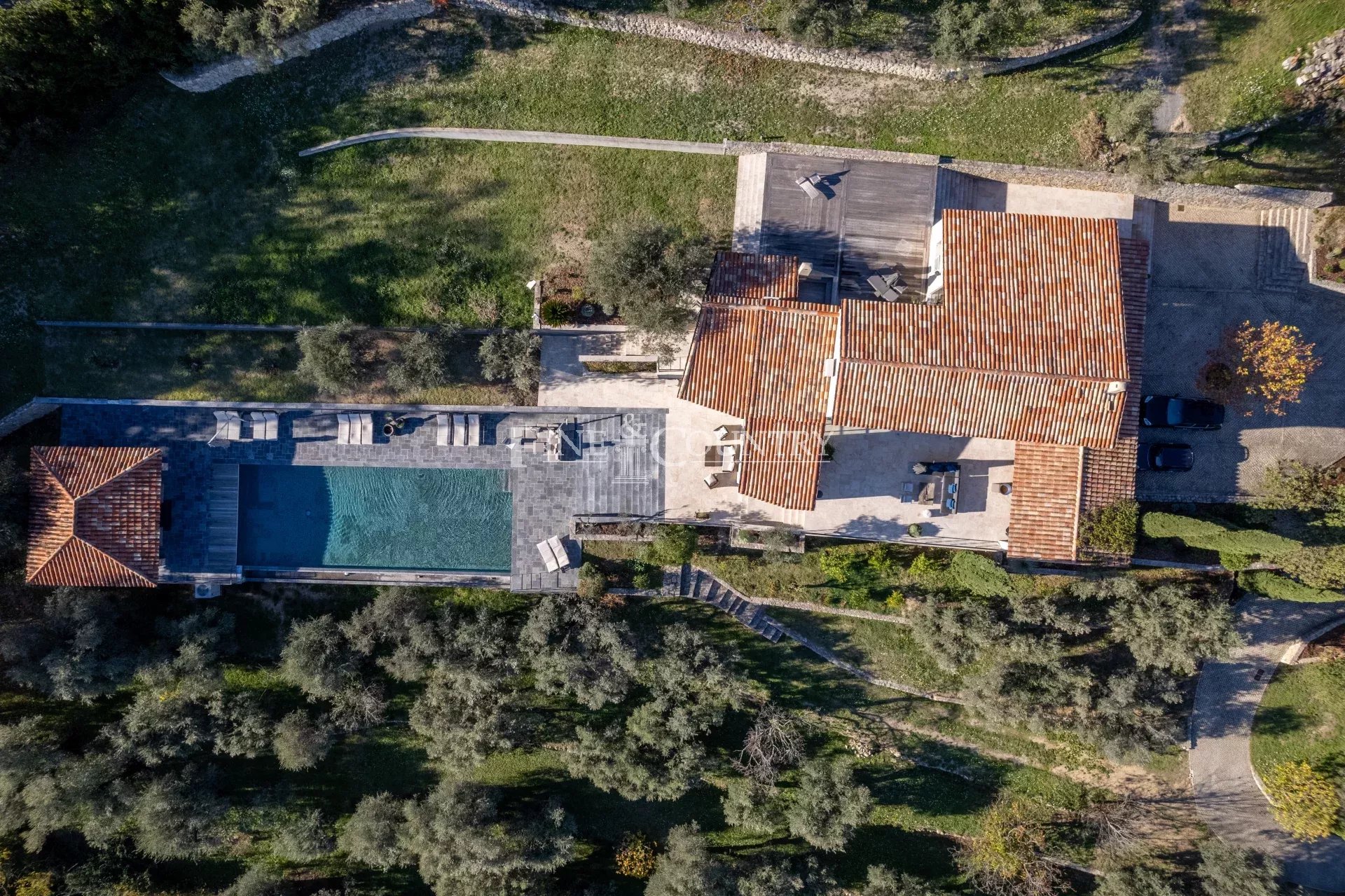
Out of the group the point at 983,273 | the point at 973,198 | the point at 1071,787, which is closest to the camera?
the point at 983,273

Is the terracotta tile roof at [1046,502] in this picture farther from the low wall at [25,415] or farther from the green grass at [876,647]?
the low wall at [25,415]

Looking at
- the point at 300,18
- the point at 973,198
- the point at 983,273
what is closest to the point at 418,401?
the point at 300,18

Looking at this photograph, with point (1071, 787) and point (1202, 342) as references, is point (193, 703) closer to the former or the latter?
point (1071, 787)

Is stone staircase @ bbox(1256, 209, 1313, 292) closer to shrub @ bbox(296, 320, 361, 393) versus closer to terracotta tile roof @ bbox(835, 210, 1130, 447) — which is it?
terracotta tile roof @ bbox(835, 210, 1130, 447)

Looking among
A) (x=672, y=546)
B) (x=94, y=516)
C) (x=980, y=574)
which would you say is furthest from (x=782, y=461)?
(x=94, y=516)

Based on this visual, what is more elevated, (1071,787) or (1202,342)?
(1202,342)

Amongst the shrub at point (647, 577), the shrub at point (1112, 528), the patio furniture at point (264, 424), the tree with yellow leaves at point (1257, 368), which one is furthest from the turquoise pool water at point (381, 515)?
the tree with yellow leaves at point (1257, 368)

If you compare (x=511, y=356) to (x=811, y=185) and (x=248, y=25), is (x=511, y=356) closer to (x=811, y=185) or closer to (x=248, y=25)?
(x=811, y=185)
